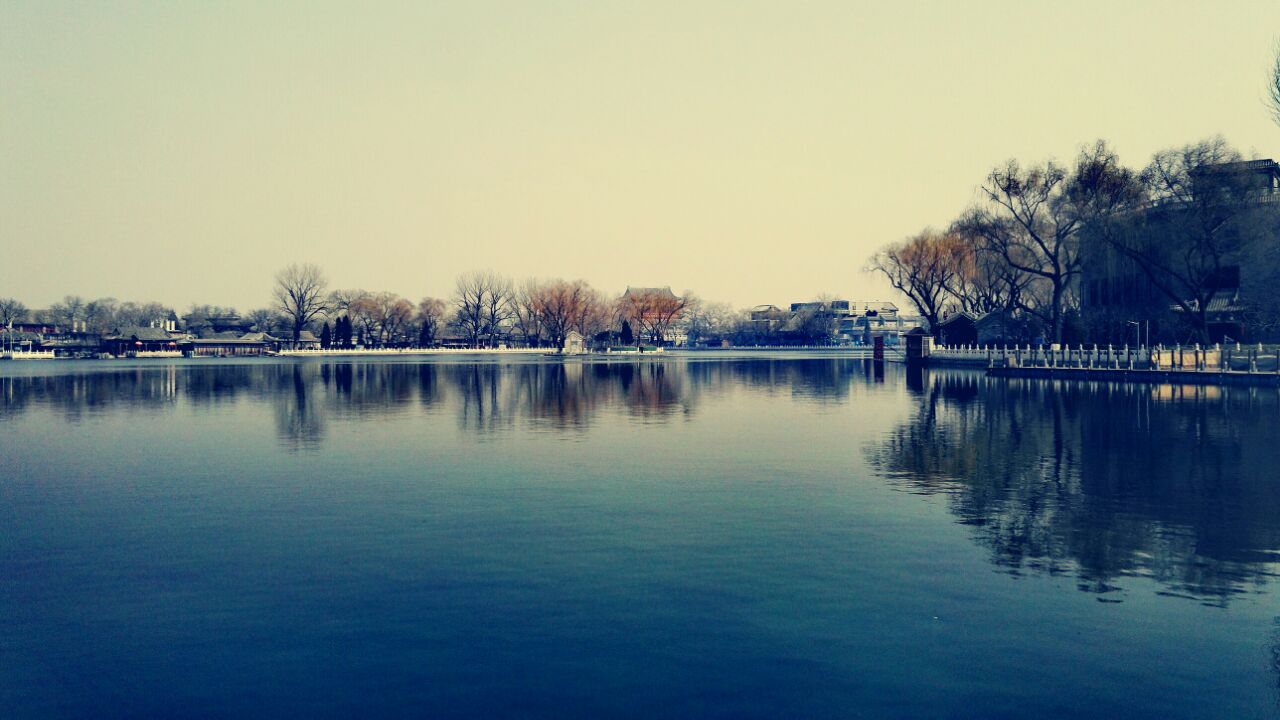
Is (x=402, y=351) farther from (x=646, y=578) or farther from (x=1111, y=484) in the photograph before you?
(x=646, y=578)

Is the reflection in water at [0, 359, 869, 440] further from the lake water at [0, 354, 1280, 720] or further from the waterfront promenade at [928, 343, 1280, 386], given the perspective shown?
the waterfront promenade at [928, 343, 1280, 386]

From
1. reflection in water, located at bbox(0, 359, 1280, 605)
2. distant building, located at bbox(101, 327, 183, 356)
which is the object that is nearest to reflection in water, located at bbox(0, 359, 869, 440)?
reflection in water, located at bbox(0, 359, 1280, 605)

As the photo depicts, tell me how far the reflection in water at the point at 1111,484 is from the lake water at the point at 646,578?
9cm

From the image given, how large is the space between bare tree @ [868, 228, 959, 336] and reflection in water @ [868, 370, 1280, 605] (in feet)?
182

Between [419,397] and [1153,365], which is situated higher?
[1153,365]

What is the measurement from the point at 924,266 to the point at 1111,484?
74587mm

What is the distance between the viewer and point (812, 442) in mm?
22797

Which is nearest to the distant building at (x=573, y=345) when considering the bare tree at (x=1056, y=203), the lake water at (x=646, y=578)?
the bare tree at (x=1056, y=203)

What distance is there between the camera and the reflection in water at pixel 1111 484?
10.5 meters

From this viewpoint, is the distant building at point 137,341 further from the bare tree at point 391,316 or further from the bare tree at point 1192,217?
the bare tree at point 1192,217

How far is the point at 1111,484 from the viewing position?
15.8 m

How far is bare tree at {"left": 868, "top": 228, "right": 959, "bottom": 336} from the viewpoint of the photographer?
8631 cm

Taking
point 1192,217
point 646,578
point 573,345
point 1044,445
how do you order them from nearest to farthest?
point 646,578 → point 1044,445 → point 1192,217 → point 573,345

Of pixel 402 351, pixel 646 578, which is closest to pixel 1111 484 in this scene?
pixel 646 578
